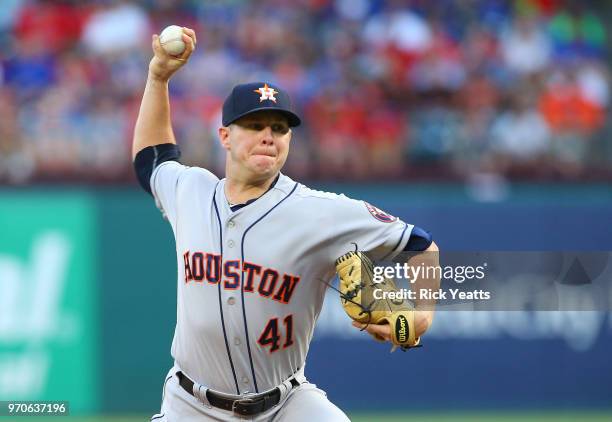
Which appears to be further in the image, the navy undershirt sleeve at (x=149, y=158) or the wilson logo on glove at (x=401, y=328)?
the navy undershirt sleeve at (x=149, y=158)

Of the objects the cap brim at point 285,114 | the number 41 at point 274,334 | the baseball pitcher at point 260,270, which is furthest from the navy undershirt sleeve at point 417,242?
the cap brim at point 285,114

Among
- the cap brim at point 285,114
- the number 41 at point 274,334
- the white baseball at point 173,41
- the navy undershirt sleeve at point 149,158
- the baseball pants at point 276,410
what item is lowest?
the baseball pants at point 276,410

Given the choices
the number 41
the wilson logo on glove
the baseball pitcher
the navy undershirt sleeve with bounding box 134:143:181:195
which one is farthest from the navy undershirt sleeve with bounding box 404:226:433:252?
the navy undershirt sleeve with bounding box 134:143:181:195

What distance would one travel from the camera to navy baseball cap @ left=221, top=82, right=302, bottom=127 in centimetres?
473

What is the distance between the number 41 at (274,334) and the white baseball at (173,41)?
1.38m

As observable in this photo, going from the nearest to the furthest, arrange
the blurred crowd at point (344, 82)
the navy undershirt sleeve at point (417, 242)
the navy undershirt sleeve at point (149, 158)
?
the navy undershirt sleeve at point (417, 242)
the navy undershirt sleeve at point (149, 158)
the blurred crowd at point (344, 82)

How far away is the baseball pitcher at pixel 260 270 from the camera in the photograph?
475cm

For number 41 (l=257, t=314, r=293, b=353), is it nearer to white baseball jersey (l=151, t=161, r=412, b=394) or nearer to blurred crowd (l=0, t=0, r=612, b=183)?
white baseball jersey (l=151, t=161, r=412, b=394)

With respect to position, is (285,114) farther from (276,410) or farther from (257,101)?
(276,410)

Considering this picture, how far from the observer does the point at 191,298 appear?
4863 millimetres

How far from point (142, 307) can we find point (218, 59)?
3969mm

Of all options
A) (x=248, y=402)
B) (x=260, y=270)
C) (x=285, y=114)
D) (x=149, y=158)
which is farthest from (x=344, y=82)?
(x=248, y=402)

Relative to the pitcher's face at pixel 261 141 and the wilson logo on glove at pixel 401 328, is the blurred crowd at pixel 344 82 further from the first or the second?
the wilson logo on glove at pixel 401 328

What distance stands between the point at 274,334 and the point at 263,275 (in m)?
0.27
